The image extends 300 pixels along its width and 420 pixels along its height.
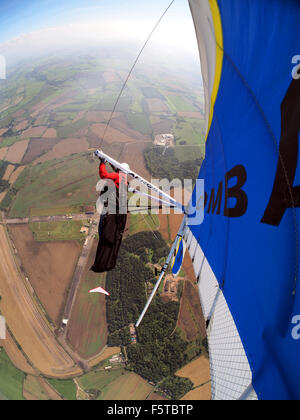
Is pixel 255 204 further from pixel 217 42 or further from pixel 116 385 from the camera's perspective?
pixel 116 385

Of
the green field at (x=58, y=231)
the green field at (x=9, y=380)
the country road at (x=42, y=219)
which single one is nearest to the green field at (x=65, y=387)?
the green field at (x=9, y=380)

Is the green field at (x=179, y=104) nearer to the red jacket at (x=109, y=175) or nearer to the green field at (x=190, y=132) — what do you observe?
the green field at (x=190, y=132)

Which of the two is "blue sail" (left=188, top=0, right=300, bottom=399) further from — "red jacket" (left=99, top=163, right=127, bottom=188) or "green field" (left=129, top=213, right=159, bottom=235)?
"green field" (left=129, top=213, right=159, bottom=235)

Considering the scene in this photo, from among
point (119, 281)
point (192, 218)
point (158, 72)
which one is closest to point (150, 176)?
point (119, 281)

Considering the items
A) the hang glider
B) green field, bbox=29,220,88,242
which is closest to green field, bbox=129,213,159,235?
green field, bbox=29,220,88,242

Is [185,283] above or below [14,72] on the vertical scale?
Result: below
